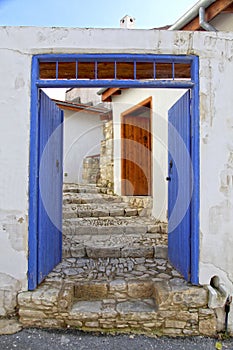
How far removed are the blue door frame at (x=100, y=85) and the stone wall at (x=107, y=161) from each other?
183 inches

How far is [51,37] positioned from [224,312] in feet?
10.6

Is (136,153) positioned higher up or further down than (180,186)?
higher up

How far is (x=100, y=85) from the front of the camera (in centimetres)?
289

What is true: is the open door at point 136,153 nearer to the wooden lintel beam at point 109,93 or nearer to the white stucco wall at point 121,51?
the wooden lintel beam at point 109,93

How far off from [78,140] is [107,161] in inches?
183

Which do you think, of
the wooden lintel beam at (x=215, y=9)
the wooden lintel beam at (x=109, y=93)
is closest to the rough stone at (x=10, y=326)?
the wooden lintel beam at (x=215, y=9)

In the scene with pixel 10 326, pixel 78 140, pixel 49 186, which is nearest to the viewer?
pixel 10 326

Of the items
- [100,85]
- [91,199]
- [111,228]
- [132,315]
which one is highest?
[100,85]

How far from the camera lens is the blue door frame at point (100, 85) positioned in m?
2.82

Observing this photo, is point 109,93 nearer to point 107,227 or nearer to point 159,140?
point 159,140

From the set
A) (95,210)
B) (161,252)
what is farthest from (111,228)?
(161,252)

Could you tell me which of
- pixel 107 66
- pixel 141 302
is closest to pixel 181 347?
pixel 141 302

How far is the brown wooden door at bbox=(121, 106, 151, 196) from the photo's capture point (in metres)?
6.99

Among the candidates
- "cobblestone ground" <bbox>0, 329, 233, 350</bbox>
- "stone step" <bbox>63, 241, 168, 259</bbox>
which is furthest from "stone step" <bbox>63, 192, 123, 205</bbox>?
"cobblestone ground" <bbox>0, 329, 233, 350</bbox>
